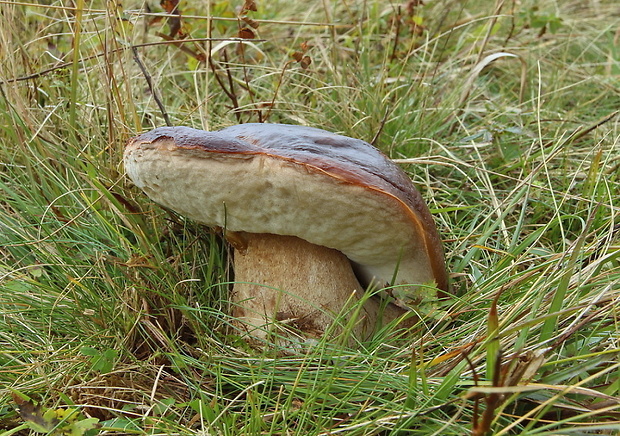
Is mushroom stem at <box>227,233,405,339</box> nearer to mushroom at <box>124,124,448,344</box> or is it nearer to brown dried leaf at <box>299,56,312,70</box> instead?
mushroom at <box>124,124,448,344</box>

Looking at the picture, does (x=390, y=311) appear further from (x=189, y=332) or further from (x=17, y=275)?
(x=17, y=275)

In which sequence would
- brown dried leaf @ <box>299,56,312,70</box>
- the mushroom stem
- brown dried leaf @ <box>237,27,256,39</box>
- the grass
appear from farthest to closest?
1. brown dried leaf @ <box>299,56,312,70</box>
2. brown dried leaf @ <box>237,27,256,39</box>
3. the mushroom stem
4. the grass

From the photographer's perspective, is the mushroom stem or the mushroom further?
the mushroom stem

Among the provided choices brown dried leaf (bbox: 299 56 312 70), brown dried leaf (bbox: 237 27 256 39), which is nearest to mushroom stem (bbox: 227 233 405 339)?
brown dried leaf (bbox: 237 27 256 39)

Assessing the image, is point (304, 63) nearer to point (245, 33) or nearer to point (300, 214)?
point (245, 33)

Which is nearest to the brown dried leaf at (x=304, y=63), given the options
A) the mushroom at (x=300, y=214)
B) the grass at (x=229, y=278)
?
the grass at (x=229, y=278)

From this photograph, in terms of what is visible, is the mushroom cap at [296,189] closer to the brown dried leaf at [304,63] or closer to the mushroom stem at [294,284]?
the mushroom stem at [294,284]

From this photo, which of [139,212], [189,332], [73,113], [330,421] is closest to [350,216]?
[330,421]

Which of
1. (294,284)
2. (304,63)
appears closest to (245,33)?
(304,63)
